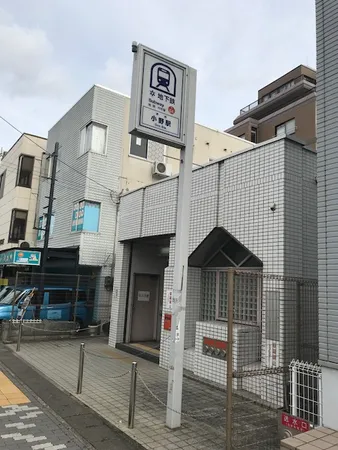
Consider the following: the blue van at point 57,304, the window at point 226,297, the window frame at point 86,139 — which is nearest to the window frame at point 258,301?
the window at point 226,297

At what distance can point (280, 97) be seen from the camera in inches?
1513

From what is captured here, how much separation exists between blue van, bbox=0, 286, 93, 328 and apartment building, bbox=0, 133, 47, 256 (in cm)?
646

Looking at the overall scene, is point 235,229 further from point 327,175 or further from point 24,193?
point 24,193

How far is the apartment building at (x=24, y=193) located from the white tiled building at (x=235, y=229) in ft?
35.7

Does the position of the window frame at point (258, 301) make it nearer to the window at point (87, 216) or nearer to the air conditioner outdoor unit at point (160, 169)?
the window at point (87, 216)

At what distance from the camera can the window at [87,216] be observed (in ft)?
50.6

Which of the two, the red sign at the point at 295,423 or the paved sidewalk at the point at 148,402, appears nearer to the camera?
the red sign at the point at 295,423

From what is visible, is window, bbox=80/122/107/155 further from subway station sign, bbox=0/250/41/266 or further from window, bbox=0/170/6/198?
window, bbox=0/170/6/198

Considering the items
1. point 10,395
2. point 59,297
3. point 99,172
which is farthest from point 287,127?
point 10,395

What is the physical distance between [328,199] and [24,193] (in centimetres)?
1902

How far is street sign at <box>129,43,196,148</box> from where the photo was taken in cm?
555

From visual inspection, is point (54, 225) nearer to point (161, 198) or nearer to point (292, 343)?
point (161, 198)

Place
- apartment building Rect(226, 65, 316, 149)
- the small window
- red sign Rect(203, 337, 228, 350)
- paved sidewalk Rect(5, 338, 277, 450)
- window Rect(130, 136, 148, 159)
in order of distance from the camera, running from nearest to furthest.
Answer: paved sidewalk Rect(5, 338, 277, 450) < red sign Rect(203, 337, 228, 350) < the small window < window Rect(130, 136, 148, 159) < apartment building Rect(226, 65, 316, 149)

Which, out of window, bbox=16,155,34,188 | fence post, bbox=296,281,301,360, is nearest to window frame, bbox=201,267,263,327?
fence post, bbox=296,281,301,360
